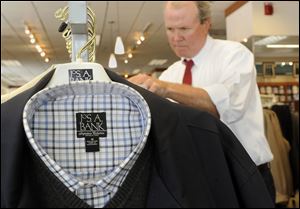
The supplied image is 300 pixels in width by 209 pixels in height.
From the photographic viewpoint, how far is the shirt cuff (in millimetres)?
1588

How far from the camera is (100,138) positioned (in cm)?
96

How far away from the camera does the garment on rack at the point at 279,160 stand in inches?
141

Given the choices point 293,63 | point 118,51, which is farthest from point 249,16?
point 118,51

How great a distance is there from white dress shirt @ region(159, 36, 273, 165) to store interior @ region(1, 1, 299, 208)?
46 centimetres

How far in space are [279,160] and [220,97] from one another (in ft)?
7.65

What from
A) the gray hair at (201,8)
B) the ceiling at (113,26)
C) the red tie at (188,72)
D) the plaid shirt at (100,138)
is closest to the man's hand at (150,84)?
the plaid shirt at (100,138)

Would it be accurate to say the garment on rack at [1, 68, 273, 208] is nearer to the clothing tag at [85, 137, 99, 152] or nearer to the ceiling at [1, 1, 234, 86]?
the clothing tag at [85, 137, 99, 152]

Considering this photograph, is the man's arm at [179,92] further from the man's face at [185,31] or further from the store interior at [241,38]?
the store interior at [241,38]

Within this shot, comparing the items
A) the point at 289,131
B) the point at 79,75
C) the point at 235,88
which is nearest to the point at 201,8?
the point at 235,88

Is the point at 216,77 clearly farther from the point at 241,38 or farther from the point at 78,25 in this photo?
the point at 241,38

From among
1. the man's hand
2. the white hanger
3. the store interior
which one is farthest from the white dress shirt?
the white hanger

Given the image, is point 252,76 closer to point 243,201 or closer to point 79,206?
point 243,201

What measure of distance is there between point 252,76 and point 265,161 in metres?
0.35

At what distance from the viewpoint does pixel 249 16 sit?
475 cm
